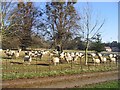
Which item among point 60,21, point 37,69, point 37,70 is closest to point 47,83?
point 37,70

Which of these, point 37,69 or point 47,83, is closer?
point 47,83

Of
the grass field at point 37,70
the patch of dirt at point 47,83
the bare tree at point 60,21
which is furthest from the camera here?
the bare tree at point 60,21

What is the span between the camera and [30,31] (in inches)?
2501

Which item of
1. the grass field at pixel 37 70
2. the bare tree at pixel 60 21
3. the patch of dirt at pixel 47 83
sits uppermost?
the bare tree at pixel 60 21

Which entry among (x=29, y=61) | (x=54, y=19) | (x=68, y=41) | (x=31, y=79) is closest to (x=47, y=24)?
(x=54, y=19)

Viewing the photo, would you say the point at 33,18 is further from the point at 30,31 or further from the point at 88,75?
the point at 88,75

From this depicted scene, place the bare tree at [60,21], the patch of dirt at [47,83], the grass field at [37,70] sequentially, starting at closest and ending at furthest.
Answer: the patch of dirt at [47,83]
the grass field at [37,70]
the bare tree at [60,21]

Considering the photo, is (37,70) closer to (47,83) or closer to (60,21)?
(47,83)

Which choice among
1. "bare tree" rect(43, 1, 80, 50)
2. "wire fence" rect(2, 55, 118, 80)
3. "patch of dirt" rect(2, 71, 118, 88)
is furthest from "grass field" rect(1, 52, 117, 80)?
"bare tree" rect(43, 1, 80, 50)

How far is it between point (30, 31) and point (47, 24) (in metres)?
4.51

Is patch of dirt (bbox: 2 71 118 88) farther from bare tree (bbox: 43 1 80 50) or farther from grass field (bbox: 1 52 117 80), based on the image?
bare tree (bbox: 43 1 80 50)

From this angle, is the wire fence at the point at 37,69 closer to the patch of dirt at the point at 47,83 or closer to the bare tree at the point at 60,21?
the patch of dirt at the point at 47,83

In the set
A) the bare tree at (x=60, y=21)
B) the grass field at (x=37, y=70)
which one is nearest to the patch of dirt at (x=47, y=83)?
the grass field at (x=37, y=70)

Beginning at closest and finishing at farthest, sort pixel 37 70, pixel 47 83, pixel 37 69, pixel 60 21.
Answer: pixel 47 83 → pixel 37 70 → pixel 37 69 → pixel 60 21
